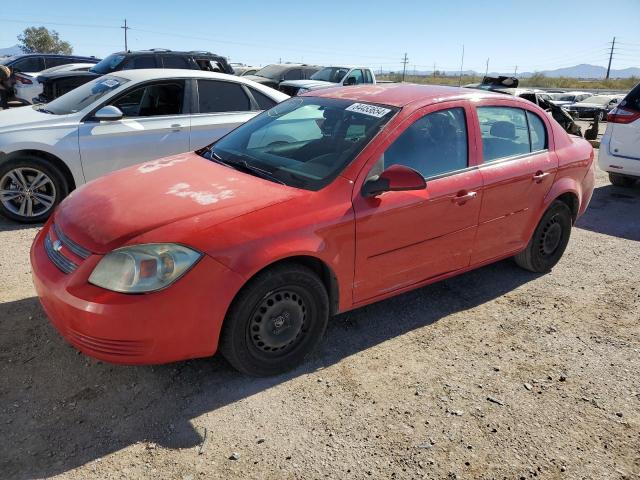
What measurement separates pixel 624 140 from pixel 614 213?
50.3 inches

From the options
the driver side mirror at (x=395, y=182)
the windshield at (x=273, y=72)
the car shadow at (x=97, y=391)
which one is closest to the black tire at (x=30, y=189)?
the car shadow at (x=97, y=391)

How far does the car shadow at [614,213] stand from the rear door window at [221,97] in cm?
455

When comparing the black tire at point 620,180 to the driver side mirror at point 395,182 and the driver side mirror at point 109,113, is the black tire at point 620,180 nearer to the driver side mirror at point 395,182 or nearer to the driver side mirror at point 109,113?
the driver side mirror at point 395,182

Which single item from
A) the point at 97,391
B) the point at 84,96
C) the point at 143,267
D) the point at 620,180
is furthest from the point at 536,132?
the point at 620,180

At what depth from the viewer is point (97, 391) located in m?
2.85

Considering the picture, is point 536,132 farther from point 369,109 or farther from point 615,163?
point 615,163

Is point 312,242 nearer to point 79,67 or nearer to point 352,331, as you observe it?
point 352,331

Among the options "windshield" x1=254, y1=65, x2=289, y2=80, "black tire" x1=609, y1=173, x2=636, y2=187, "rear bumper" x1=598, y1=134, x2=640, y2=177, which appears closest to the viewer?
"rear bumper" x1=598, y1=134, x2=640, y2=177

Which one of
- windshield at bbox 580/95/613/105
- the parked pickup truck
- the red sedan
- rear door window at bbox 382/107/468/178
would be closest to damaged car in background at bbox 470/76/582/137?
the parked pickup truck

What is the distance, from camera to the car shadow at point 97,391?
2459mm

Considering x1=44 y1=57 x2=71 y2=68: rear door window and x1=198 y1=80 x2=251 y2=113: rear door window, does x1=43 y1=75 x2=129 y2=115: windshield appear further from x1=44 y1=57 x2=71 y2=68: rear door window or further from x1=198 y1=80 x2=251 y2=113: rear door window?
x1=44 y1=57 x2=71 y2=68: rear door window

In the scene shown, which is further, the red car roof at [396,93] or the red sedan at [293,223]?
the red car roof at [396,93]

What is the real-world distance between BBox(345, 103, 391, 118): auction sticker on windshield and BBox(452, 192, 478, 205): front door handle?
0.77 meters

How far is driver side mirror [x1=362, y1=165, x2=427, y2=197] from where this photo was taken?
3.05m
